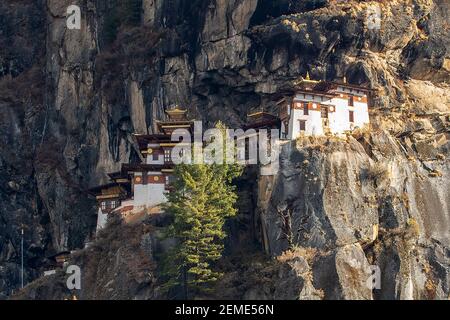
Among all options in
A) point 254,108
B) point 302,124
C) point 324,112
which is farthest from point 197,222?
point 254,108

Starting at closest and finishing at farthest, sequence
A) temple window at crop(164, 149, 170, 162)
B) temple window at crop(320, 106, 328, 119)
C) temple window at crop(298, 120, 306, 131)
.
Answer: temple window at crop(298, 120, 306, 131)
temple window at crop(320, 106, 328, 119)
temple window at crop(164, 149, 170, 162)

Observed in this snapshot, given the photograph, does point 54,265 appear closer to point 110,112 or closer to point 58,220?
point 58,220

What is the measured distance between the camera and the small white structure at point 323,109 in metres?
86.2

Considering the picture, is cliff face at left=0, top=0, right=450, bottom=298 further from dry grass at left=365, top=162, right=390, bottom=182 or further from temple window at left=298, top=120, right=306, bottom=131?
temple window at left=298, top=120, right=306, bottom=131

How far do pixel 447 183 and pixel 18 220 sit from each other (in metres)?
38.8

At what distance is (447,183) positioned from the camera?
8744cm

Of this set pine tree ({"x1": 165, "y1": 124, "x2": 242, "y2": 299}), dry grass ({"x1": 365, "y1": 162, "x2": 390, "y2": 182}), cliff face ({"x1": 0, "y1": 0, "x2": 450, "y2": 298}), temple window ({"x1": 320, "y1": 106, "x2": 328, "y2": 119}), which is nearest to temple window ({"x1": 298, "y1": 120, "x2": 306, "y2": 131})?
cliff face ({"x1": 0, "y1": 0, "x2": 450, "y2": 298})

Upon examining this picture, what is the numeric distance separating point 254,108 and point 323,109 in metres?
8.01

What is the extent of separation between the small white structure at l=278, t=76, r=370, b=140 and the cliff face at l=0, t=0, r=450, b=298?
178 cm

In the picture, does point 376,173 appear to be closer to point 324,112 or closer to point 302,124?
point 302,124

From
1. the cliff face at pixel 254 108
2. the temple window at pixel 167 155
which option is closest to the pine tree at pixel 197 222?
the cliff face at pixel 254 108

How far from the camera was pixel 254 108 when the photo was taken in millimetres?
94062

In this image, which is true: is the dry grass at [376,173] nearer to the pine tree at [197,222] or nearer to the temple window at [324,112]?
the temple window at [324,112]

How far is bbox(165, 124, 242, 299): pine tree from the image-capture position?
258ft
